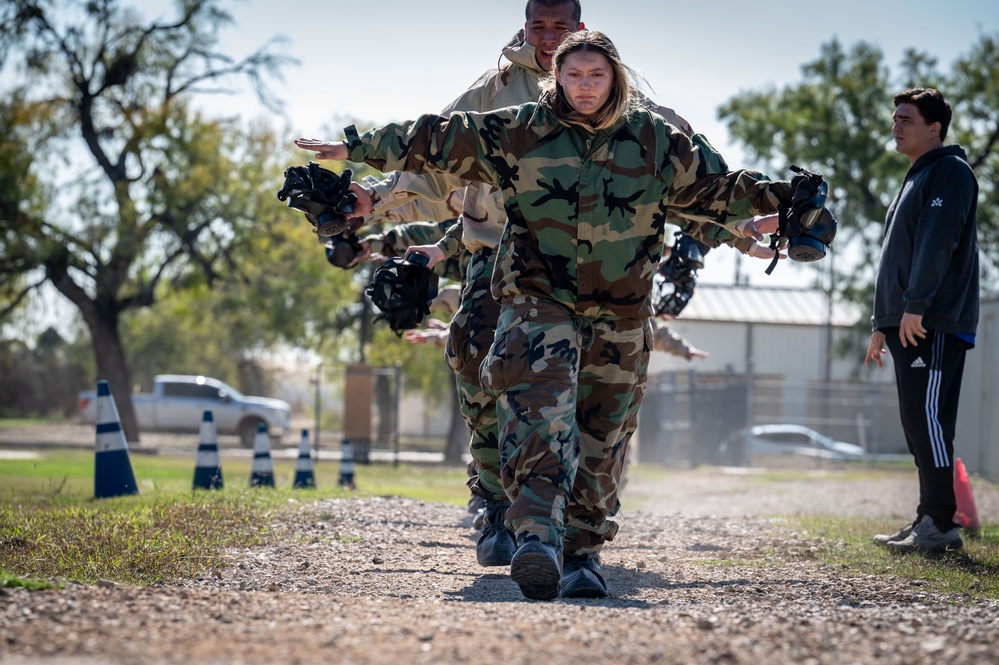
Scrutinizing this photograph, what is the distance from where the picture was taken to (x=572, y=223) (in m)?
4.45

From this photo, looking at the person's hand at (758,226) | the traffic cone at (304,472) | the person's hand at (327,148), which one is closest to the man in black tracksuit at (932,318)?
the person's hand at (758,226)

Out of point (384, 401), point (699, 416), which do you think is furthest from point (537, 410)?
point (384, 401)

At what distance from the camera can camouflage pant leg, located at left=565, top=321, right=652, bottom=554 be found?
15.1 feet

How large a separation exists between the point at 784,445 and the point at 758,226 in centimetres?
2973

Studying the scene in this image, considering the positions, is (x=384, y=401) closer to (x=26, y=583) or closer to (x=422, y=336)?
(x=422, y=336)

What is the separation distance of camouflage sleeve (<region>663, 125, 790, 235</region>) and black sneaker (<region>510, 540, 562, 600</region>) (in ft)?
4.92

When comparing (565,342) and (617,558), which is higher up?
(565,342)

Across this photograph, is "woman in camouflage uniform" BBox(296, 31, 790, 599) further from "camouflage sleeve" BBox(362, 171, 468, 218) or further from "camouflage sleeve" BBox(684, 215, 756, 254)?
"camouflage sleeve" BBox(684, 215, 756, 254)

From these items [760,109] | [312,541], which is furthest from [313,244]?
[312,541]

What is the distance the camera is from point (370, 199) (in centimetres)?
511

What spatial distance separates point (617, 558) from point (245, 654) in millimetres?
3536

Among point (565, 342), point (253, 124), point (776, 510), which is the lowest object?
point (776, 510)

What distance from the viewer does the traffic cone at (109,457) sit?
340 inches

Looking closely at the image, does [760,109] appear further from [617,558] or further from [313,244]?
[617,558]
